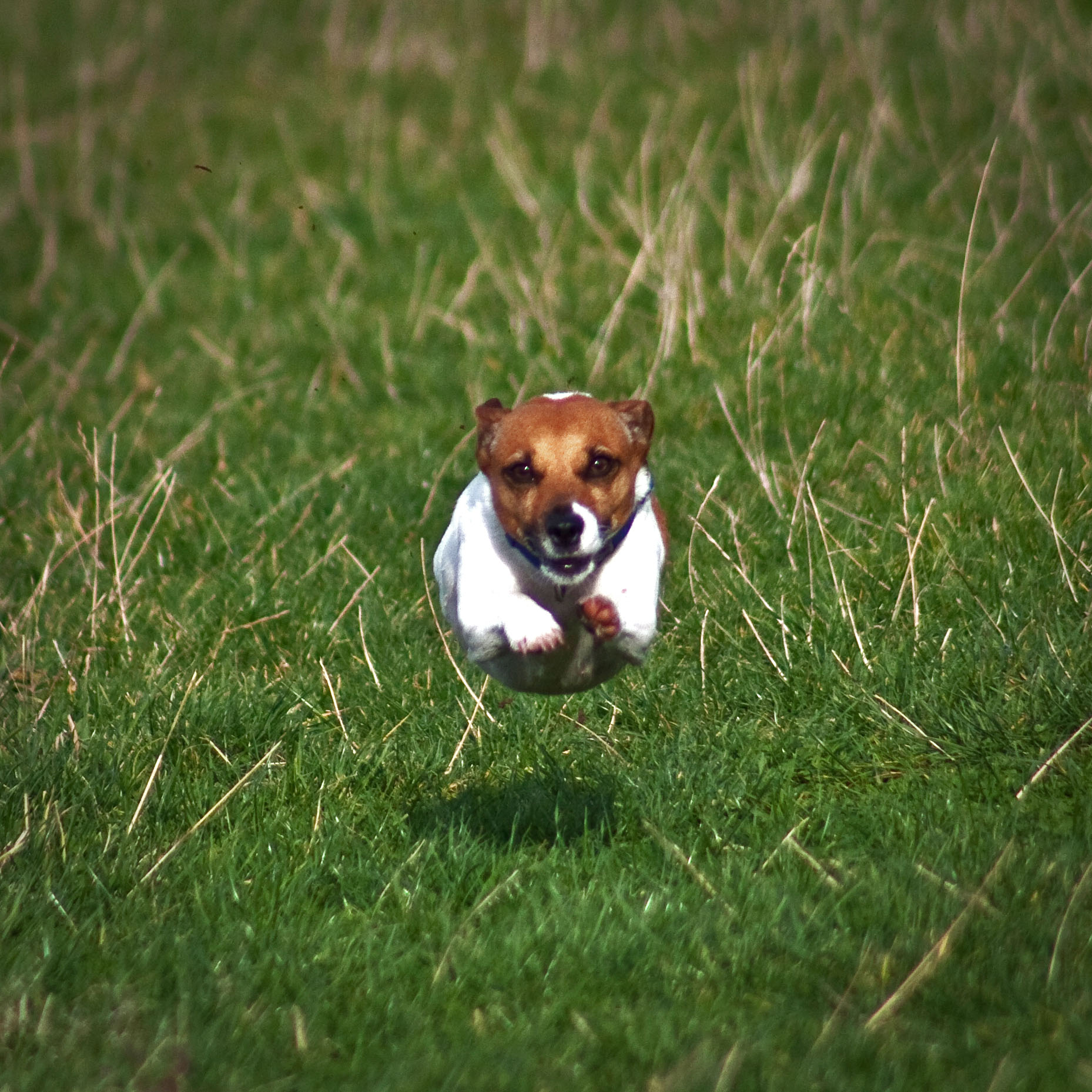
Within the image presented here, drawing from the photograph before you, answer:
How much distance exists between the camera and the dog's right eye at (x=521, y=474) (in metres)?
4.02

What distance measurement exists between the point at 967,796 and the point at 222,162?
9.21m

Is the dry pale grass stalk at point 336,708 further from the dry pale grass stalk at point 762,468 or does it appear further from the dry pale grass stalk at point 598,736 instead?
the dry pale grass stalk at point 762,468

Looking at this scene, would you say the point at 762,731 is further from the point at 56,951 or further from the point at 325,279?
the point at 325,279

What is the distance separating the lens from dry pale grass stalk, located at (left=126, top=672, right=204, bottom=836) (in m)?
5.00

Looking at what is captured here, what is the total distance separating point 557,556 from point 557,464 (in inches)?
11.3

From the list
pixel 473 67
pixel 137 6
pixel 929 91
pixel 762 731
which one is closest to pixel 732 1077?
pixel 762 731

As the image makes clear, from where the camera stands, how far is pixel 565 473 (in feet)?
13.1

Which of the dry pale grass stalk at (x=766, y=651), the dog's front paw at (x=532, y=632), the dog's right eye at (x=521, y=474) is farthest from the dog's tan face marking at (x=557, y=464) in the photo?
the dry pale grass stalk at (x=766, y=651)

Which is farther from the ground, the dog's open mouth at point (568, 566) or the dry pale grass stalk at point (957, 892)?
the dog's open mouth at point (568, 566)

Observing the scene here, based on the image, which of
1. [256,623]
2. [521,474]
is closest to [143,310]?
[256,623]

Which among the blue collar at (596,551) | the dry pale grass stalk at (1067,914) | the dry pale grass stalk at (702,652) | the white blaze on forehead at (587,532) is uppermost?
the white blaze on forehead at (587,532)

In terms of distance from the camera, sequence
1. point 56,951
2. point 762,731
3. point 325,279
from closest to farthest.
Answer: point 56,951
point 762,731
point 325,279

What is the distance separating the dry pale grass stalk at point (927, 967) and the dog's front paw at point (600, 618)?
119 centimetres

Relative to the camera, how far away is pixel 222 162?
12.2m
